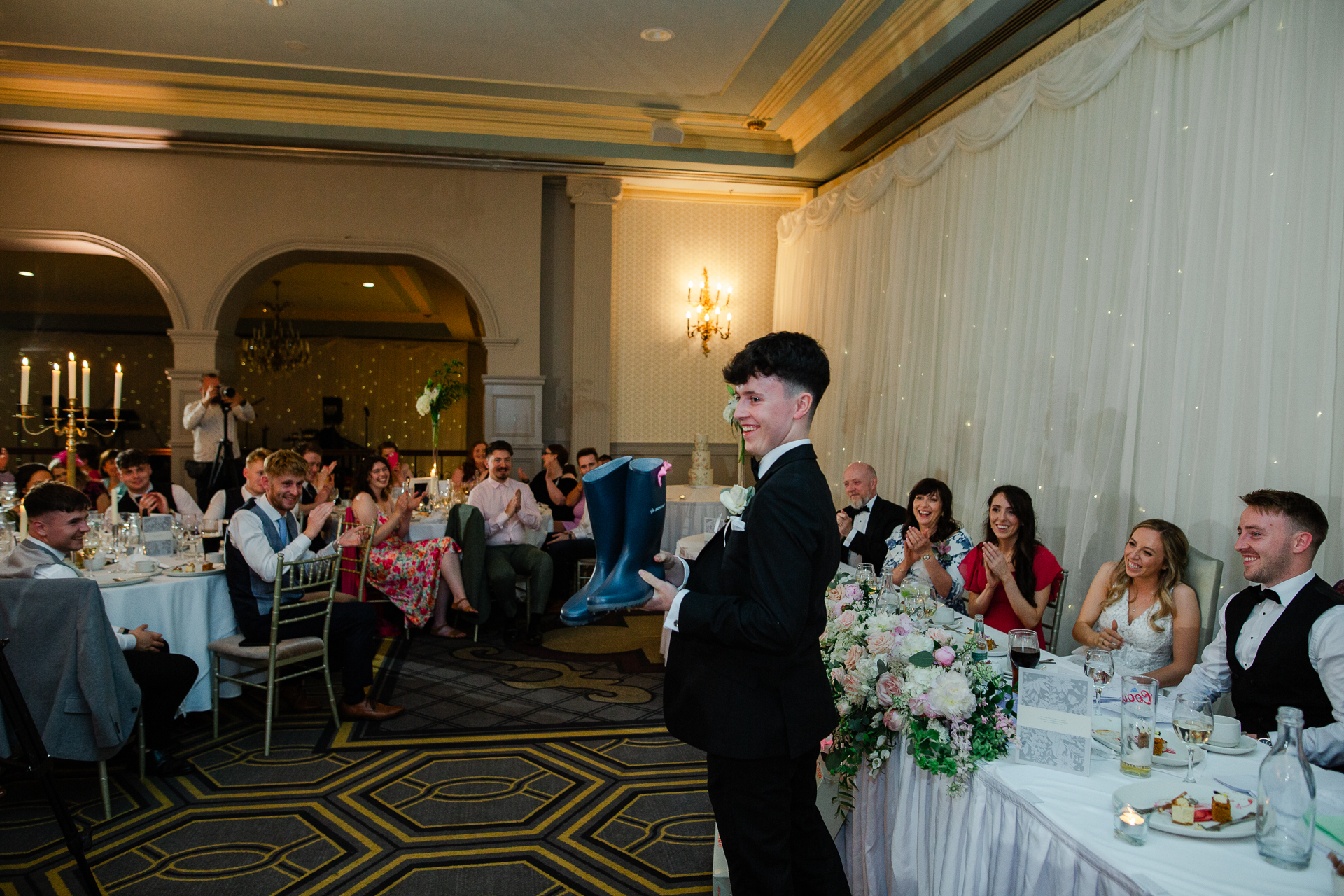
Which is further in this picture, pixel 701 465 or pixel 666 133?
pixel 701 465

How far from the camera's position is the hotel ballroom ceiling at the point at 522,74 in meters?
5.89

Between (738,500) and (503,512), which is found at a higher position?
(738,500)

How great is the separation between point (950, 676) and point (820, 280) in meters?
6.47

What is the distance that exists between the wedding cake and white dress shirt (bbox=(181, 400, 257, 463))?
4018 millimetres

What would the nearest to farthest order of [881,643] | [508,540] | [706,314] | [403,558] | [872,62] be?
[881,643]
[403,558]
[872,62]
[508,540]
[706,314]

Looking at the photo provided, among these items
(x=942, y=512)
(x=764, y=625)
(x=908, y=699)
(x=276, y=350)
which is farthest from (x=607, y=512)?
(x=276, y=350)

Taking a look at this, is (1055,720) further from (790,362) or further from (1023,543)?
(1023,543)

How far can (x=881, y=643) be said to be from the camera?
2.31 meters

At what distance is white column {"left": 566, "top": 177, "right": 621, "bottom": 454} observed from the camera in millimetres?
8648

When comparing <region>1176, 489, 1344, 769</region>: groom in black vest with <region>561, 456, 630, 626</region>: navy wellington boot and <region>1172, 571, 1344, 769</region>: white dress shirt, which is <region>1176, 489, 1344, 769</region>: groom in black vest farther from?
<region>561, 456, 630, 626</region>: navy wellington boot

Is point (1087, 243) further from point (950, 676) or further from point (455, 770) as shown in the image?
point (455, 770)

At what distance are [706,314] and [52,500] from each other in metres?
6.53

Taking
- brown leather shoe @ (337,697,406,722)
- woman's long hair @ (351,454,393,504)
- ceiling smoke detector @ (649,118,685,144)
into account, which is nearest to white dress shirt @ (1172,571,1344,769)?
brown leather shoe @ (337,697,406,722)

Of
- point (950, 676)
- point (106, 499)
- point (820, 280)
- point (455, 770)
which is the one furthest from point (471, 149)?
point (950, 676)
